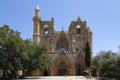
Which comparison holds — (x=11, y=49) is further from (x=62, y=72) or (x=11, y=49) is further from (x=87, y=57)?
(x=62, y=72)

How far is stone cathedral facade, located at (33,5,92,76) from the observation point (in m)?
98.9

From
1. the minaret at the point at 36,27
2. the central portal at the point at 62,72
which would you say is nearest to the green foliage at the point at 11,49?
the central portal at the point at 62,72

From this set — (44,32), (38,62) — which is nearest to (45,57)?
(38,62)

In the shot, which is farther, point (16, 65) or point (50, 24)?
point (50, 24)

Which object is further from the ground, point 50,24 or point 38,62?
point 50,24

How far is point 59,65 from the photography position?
99.6m

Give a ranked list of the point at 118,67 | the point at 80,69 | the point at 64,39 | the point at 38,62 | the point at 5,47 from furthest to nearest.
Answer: the point at 64,39
the point at 80,69
the point at 38,62
the point at 5,47
the point at 118,67

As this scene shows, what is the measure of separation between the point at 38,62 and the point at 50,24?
3646 centimetres

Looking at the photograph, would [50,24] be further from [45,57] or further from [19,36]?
[19,36]

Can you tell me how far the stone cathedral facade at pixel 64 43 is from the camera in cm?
9888

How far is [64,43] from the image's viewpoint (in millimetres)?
105812

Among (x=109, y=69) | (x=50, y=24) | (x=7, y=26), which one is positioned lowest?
(x=109, y=69)

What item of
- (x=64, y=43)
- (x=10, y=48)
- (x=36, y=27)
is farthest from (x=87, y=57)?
(x=10, y=48)

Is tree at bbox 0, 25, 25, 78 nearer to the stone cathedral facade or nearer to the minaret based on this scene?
the stone cathedral facade
